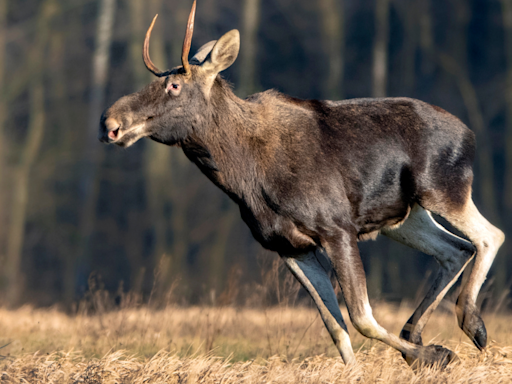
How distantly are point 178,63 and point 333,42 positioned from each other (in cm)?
470

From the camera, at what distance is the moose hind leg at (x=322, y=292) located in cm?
557

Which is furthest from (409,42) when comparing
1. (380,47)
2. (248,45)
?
(248,45)

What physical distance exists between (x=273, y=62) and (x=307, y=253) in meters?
14.8

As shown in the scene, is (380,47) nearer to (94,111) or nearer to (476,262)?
(94,111)

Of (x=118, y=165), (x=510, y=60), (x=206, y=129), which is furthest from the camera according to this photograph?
(x=118, y=165)

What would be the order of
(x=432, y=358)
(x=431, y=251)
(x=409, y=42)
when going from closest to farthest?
(x=432, y=358), (x=431, y=251), (x=409, y=42)

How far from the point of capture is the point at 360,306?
5215mm

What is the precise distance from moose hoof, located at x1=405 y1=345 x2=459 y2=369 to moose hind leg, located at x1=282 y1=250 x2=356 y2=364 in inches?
22.9

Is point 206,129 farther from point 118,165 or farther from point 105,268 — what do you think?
point 105,268

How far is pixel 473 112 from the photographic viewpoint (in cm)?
1719

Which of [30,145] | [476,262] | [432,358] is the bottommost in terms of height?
[432,358]

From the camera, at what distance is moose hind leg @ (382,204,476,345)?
5.86 m

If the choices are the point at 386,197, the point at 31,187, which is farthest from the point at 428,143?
the point at 31,187

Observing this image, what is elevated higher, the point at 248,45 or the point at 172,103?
the point at 248,45
